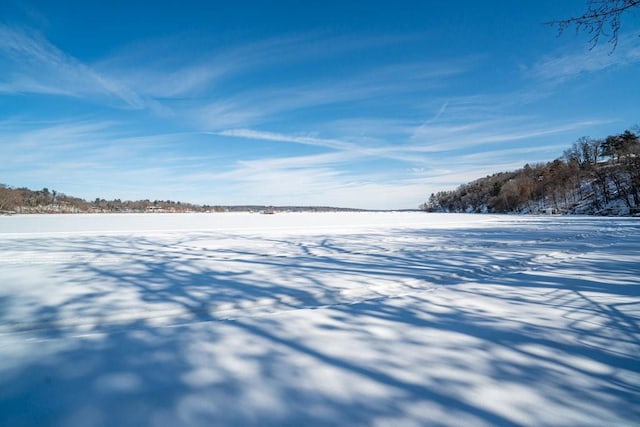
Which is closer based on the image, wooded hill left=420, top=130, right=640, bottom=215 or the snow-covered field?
the snow-covered field

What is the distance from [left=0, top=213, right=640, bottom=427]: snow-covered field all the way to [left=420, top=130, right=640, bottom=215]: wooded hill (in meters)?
48.4

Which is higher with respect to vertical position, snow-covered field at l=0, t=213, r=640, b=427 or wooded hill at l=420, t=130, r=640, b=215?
wooded hill at l=420, t=130, r=640, b=215

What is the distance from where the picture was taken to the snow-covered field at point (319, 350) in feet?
4.89

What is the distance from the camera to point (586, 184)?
177 ft

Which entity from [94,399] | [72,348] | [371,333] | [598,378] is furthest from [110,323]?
[598,378]

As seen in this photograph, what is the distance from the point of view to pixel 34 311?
9.50 feet

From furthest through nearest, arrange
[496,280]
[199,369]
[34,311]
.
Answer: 1. [496,280]
2. [34,311]
3. [199,369]

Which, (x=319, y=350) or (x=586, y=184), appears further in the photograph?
(x=586, y=184)

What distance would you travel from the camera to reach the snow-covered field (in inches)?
58.7

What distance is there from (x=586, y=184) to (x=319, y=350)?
72.5 metres

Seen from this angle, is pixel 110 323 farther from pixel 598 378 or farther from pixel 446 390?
pixel 598 378

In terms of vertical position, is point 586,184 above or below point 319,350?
above

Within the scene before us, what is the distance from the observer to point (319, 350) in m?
2.12

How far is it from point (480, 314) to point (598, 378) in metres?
1.08
